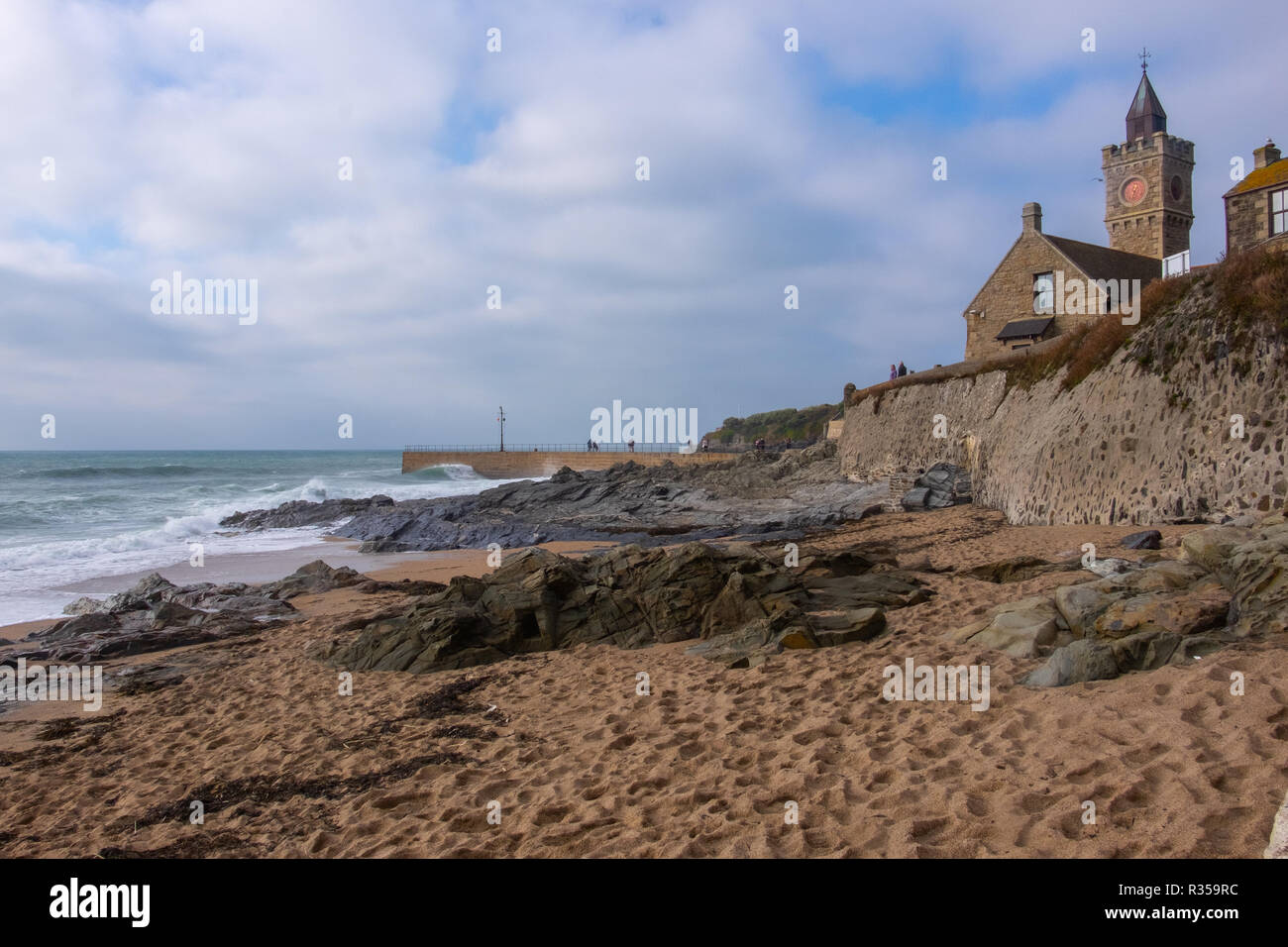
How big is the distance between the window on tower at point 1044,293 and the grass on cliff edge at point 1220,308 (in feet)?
46.1

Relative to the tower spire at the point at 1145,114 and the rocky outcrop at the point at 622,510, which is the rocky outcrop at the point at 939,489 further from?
the tower spire at the point at 1145,114

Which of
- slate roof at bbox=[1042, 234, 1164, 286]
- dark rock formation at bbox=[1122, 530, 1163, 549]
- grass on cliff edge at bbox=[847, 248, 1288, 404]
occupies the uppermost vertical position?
slate roof at bbox=[1042, 234, 1164, 286]

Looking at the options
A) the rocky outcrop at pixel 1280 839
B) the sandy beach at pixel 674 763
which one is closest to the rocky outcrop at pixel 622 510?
the sandy beach at pixel 674 763

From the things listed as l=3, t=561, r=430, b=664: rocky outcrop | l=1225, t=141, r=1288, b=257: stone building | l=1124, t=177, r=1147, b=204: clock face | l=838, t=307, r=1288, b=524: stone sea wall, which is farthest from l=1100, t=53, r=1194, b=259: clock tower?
l=3, t=561, r=430, b=664: rocky outcrop

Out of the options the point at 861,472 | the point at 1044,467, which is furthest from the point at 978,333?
the point at 1044,467

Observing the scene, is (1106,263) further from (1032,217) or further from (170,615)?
(170,615)

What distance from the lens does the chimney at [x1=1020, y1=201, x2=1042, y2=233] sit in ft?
101

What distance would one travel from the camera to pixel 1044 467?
16109 millimetres

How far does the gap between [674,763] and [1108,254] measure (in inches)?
1395

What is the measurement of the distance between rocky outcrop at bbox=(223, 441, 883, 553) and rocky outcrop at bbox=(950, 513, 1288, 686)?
1156 centimetres

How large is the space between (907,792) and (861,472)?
97.0 feet

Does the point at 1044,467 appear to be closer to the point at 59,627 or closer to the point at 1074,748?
the point at 1074,748

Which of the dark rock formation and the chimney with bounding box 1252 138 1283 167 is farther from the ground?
the chimney with bounding box 1252 138 1283 167

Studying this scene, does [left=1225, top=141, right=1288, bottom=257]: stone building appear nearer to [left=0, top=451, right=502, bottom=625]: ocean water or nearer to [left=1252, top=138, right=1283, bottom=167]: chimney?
[left=1252, top=138, right=1283, bottom=167]: chimney
